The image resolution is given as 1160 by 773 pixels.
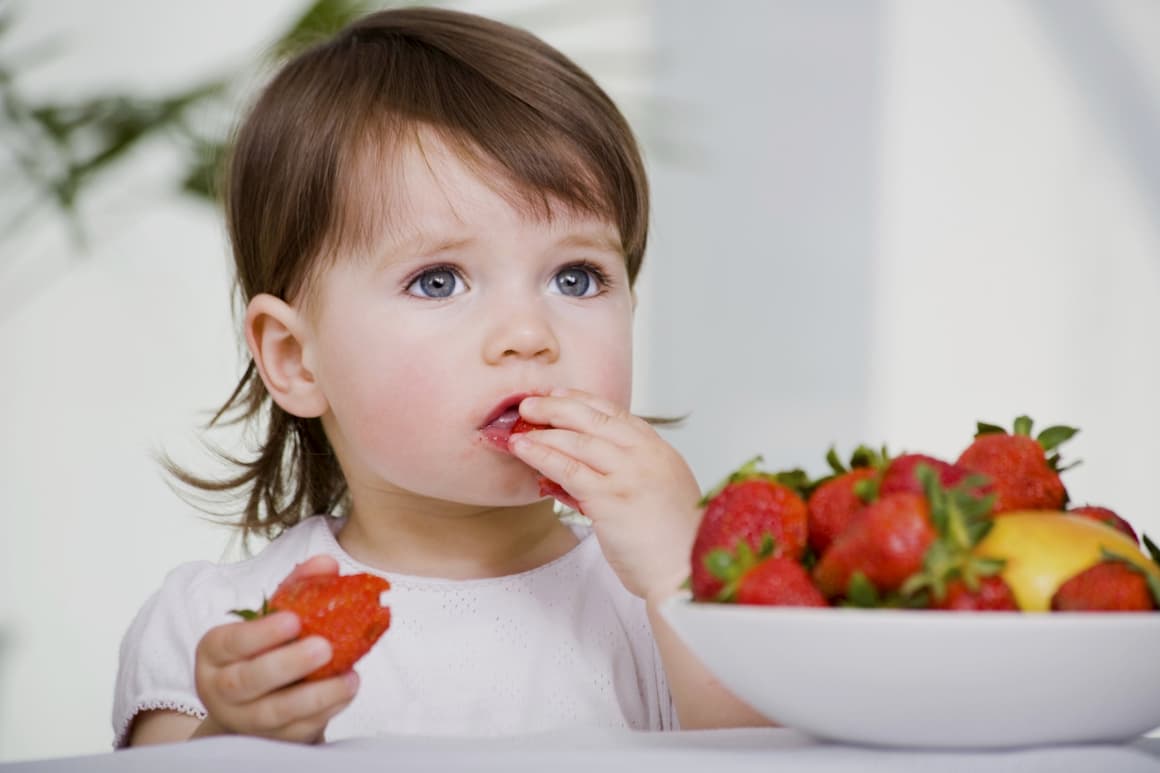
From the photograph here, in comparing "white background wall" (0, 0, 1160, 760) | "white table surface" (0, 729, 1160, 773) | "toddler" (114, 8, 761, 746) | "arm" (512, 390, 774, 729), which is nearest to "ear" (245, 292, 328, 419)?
"toddler" (114, 8, 761, 746)

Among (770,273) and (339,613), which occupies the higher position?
(770,273)

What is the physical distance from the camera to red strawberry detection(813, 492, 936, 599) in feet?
2.14

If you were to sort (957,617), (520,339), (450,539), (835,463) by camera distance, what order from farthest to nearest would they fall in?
1. (450,539)
2. (520,339)
3. (835,463)
4. (957,617)

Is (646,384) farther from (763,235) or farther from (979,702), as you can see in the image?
(979,702)

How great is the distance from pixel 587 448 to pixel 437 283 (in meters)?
0.24

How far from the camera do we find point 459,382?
1.17 metres

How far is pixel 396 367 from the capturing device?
3.95 feet

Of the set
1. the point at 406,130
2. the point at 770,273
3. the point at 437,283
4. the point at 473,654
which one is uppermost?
the point at 770,273

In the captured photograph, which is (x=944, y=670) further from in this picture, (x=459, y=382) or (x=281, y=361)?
(x=281, y=361)

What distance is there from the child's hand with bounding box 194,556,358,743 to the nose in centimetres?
32

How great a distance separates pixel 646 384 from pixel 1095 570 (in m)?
3.47

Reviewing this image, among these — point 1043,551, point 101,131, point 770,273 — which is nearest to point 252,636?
point 1043,551

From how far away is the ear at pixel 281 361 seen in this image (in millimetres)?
1359

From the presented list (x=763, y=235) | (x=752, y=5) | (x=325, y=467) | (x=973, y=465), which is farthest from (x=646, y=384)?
(x=973, y=465)
